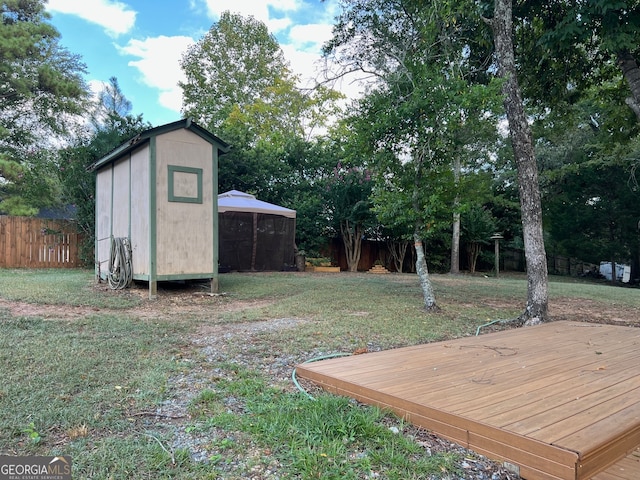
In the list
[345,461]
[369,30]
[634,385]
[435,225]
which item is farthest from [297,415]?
[369,30]

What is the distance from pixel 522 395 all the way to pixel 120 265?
642 centimetres

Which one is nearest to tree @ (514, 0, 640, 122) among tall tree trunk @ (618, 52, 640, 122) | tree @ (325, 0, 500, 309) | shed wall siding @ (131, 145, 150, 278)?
tall tree trunk @ (618, 52, 640, 122)

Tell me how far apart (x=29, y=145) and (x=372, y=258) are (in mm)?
13392

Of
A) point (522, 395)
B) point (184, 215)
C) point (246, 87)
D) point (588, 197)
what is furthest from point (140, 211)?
point (246, 87)

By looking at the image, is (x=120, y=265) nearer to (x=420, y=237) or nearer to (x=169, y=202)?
(x=169, y=202)

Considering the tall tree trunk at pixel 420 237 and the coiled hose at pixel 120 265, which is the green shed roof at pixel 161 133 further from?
the tall tree trunk at pixel 420 237

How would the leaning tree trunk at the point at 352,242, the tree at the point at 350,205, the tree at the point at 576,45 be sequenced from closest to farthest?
the tree at the point at 576,45 < the tree at the point at 350,205 < the leaning tree trunk at the point at 352,242

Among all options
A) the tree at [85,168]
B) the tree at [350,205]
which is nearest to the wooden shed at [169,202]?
the tree at [85,168]

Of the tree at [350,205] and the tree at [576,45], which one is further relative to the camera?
Result: the tree at [350,205]

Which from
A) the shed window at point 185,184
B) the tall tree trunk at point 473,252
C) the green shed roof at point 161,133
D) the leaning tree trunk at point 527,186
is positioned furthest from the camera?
the tall tree trunk at point 473,252

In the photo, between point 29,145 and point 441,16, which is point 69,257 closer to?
point 29,145

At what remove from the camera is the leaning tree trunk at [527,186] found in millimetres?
4996

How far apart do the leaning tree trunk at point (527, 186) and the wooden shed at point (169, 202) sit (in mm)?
4386

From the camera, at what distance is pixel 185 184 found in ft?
21.3
